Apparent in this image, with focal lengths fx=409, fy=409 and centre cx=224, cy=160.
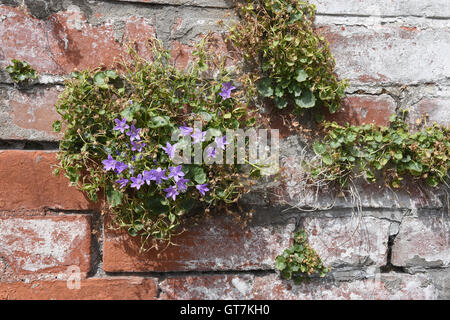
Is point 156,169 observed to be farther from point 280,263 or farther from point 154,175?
point 280,263

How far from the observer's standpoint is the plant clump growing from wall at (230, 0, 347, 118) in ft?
4.22

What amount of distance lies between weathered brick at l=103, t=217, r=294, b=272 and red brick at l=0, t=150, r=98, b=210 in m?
0.18

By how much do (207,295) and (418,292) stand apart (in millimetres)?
749

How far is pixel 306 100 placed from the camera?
1325 mm

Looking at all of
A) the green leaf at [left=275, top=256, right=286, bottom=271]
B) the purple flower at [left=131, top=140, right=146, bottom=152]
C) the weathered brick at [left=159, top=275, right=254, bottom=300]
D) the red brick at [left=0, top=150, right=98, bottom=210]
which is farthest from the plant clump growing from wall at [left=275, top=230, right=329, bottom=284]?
the red brick at [left=0, top=150, right=98, bottom=210]

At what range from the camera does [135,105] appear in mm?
1235

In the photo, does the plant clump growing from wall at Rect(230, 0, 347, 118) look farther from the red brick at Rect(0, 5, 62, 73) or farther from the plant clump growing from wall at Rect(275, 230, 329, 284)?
the red brick at Rect(0, 5, 62, 73)

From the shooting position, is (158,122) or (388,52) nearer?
(158,122)

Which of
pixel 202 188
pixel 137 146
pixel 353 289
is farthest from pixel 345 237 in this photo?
pixel 137 146

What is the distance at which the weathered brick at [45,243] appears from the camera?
131 cm

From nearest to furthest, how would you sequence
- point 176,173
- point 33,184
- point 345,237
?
point 176,173 → point 33,184 → point 345,237

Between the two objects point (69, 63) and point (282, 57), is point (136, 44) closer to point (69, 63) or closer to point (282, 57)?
point (69, 63)

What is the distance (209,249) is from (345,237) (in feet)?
1.55

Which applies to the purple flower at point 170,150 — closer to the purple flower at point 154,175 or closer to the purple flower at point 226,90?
the purple flower at point 154,175
